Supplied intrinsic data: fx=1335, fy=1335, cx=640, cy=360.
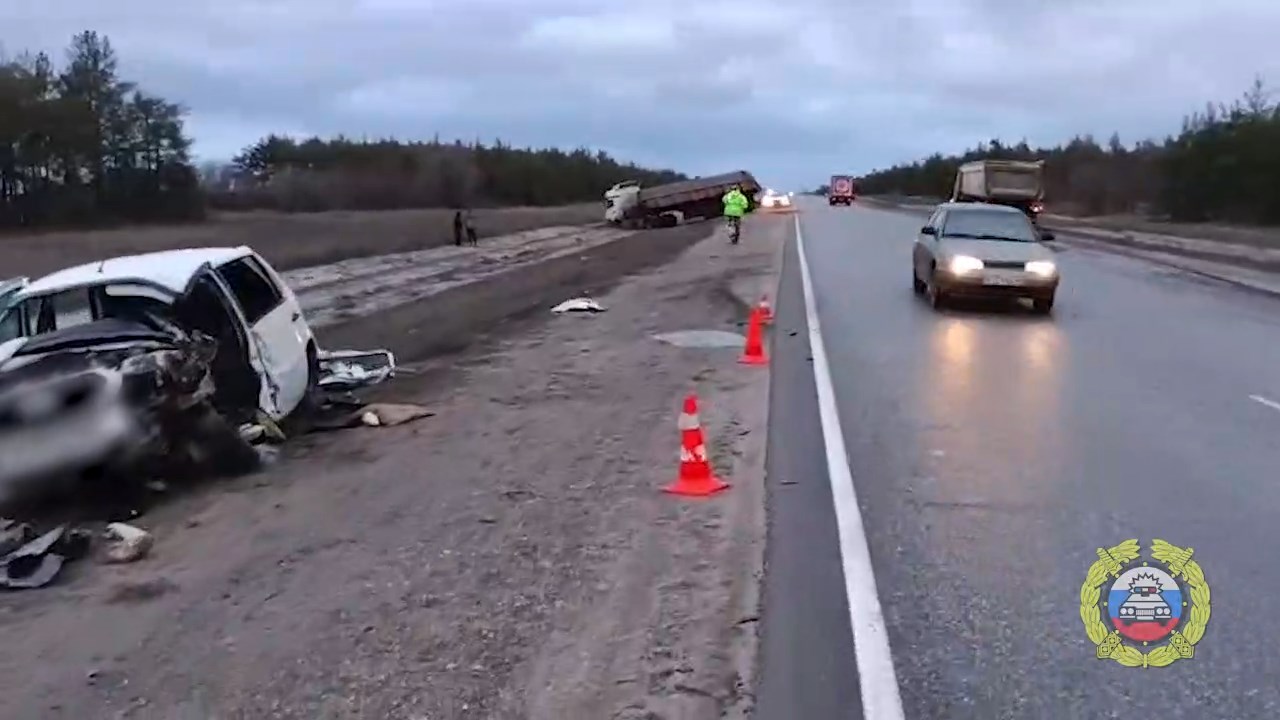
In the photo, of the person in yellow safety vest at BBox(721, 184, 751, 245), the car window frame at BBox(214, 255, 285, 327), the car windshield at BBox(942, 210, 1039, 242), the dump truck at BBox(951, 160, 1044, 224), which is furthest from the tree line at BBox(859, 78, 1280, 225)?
the car window frame at BBox(214, 255, 285, 327)

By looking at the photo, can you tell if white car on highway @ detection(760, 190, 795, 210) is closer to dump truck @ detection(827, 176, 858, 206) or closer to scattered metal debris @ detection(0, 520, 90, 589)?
dump truck @ detection(827, 176, 858, 206)

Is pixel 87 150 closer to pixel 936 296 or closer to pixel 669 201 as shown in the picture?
pixel 669 201

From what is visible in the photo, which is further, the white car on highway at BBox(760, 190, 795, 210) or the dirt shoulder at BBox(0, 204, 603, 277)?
the white car on highway at BBox(760, 190, 795, 210)

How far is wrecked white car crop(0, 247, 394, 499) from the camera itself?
7762 millimetres

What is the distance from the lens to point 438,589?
622 centimetres

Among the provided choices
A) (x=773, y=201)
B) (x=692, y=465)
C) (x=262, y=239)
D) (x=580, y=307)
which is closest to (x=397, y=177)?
(x=773, y=201)

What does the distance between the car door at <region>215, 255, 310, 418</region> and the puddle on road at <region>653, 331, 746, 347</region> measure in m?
6.19

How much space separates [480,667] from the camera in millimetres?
5145

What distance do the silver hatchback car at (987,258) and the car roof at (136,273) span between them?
11981 mm

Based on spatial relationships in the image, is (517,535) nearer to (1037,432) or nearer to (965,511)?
(965,511)

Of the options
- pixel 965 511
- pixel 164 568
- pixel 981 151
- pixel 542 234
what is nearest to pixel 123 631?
pixel 164 568

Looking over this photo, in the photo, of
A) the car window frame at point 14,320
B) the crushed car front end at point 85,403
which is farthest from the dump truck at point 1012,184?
the crushed car front end at point 85,403

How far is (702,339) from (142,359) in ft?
31.2

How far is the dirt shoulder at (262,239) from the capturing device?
128ft
